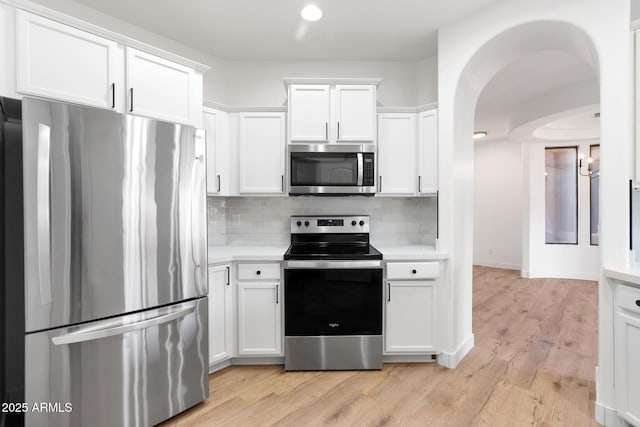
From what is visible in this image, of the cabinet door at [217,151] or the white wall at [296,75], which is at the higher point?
the white wall at [296,75]

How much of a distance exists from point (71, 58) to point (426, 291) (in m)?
2.74

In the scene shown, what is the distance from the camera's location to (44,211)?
56.6 inches

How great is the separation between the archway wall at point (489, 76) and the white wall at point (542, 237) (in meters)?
3.64

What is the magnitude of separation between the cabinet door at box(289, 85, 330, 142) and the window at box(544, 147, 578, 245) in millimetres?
5094

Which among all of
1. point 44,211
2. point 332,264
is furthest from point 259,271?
point 44,211

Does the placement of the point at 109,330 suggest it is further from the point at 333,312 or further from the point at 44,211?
the point at 333,312

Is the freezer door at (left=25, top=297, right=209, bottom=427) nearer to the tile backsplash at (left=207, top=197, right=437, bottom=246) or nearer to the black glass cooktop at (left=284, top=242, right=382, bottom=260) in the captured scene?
the black glass cooktop at (left=284, top=242, right=382, bottom=260)

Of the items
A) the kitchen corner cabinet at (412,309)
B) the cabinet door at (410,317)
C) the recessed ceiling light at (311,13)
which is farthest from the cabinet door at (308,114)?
the cabinet door at (410,317)

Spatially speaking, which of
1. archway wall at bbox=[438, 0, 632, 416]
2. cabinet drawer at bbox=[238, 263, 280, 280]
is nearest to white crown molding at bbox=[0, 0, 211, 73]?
cabinet drawer at bbox=[238, 263, 280, 280]

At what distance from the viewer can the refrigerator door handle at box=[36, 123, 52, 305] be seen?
56.1 inches

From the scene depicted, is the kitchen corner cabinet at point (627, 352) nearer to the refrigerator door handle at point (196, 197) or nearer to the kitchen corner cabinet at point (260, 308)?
the kitchen corner cabinet at point (260, 308)

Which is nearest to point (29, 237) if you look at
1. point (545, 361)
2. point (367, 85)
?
point (367, 85)

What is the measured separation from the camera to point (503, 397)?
209 cm

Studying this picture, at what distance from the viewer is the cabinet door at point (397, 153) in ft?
9.12
